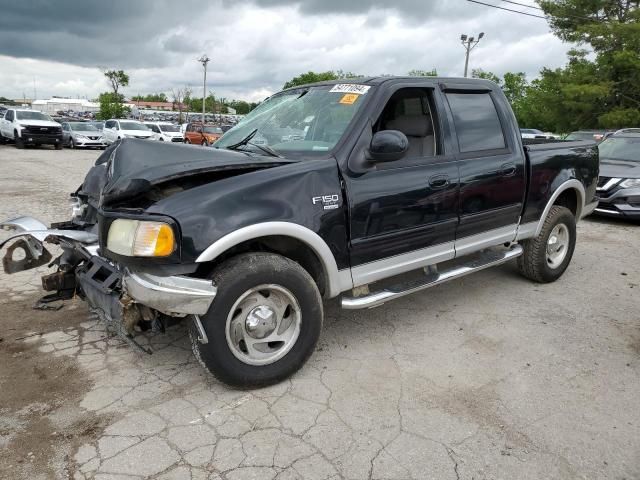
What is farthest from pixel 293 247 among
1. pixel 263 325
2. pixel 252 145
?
pixel 252 145

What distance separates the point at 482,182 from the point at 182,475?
3059 millimetres

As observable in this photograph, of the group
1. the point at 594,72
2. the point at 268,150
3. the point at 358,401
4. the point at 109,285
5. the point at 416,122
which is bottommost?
the point at 358,401

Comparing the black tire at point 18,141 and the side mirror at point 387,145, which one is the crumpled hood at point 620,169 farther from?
the black tire at point 18,141

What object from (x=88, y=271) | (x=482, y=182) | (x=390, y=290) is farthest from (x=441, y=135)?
(x=88, y=271)

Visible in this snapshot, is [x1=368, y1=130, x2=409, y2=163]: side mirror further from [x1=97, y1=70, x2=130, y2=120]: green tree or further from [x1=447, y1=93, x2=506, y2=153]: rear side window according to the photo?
[x1=97, y1=70, x2=130, y2=120]: green tree

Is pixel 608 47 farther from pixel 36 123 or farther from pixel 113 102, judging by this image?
pixel 113 102

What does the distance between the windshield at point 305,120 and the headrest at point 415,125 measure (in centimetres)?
48

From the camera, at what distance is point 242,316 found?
9.88 feet

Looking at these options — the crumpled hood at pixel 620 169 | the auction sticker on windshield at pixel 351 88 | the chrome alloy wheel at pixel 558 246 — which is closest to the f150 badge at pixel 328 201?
the auction sticker on windshield at pixel 351 88

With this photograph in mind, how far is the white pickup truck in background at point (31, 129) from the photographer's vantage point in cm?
2306

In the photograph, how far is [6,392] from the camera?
3.07m

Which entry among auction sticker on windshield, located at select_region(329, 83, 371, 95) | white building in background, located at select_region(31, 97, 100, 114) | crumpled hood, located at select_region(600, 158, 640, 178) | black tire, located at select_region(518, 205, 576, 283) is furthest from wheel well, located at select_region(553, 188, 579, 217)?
white building in background, located at select_region(31, 97, 100, 114)

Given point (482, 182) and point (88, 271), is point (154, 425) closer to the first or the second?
point (88, 271)

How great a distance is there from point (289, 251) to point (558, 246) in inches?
135
